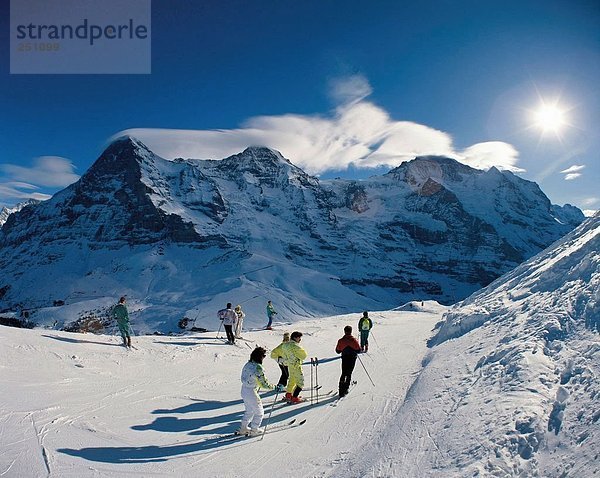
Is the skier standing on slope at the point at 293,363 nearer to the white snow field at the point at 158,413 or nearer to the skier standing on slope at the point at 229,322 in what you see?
the white snow field at the point at 158,413

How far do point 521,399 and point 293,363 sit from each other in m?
4.90

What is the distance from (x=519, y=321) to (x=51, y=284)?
17958cm

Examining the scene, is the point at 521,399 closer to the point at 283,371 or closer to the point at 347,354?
the point at 347,354

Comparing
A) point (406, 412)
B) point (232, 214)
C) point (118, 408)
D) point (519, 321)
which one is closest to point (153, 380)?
point (118, 408)

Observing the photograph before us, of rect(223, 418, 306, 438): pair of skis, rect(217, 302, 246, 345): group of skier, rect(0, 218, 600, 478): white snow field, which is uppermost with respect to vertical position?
rect(217, 302, 246, 345): group of skier

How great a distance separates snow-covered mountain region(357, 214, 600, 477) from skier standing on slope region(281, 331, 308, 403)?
2521 mm

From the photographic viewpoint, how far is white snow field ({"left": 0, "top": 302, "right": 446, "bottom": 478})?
21.3 feet

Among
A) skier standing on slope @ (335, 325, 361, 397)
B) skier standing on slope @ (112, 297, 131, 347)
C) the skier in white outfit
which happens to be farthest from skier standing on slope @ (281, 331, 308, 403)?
→ skier standing on slope @ (112, 297, 131, 347)

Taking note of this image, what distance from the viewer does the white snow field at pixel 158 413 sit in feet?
21.3

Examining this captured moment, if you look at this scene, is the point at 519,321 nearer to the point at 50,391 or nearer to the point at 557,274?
the point at 557,274

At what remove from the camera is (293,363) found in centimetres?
934

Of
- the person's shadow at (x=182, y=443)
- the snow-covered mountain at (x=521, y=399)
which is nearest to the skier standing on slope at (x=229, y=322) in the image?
the person's shadow at (x=182, y=443)

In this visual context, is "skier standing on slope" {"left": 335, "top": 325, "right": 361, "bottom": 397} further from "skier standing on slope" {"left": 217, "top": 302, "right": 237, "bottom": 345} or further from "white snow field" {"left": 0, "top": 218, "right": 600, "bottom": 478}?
"skier standing on slope" {"left": 217, "top": 302, "right": 237, "bottom": 345}

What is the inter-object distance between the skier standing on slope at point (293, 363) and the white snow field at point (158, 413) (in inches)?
13.5
